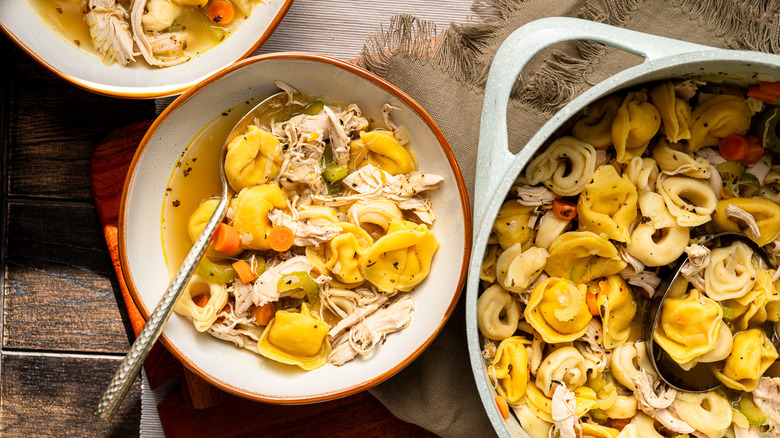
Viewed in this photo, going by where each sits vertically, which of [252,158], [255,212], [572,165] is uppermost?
[572,165]

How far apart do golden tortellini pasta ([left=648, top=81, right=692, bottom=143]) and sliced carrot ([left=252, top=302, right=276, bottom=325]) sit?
1.30 metres

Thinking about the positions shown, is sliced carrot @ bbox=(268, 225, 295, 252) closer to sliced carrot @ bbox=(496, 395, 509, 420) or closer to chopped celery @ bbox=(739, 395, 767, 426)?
sliced carrot @ bbox=(496, 395, 509, 420)

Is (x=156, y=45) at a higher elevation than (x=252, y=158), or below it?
higher

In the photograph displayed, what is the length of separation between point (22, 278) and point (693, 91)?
229 cm

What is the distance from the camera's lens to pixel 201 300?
5.61 ft

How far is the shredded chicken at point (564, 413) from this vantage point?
1.49m

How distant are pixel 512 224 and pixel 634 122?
0.44m

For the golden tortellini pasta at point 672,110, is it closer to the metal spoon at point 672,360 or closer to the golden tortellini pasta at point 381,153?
the metal spoon at point 672,360

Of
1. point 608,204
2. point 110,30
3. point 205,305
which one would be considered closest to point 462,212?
point 608,204

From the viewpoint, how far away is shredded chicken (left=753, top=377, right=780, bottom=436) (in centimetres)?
160

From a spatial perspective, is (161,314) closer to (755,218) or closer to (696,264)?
(696,264)

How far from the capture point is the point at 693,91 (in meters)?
1.48

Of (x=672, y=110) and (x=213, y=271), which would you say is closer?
(x=672, y=110)

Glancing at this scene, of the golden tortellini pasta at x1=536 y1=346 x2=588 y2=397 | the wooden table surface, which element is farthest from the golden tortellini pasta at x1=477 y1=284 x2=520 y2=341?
the wooden table surface
